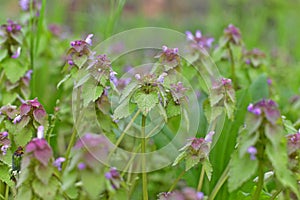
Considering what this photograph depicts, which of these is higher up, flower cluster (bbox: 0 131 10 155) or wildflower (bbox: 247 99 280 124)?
Answer: wildflower (bbox: 247 99 280 124)

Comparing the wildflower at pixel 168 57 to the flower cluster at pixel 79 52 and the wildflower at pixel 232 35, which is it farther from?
the wildflower at pixel 232 35

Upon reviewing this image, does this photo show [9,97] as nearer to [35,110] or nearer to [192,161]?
[35,110]

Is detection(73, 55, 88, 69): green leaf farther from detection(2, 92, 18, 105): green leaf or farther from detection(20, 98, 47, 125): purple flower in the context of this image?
detection(2, 92, 18, 105): green leaf

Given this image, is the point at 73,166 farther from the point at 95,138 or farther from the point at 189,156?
the point at 189,156

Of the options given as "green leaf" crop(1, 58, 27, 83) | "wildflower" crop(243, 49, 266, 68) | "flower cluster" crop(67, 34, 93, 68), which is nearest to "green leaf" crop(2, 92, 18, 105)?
"green leaf" crop(1, 58, 27, 83)

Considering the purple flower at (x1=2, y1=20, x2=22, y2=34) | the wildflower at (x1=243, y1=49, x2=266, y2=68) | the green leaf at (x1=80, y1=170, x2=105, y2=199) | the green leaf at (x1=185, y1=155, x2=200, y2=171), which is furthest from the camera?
the wildflower at (x1=243, y1=49, x2=266, y2=68)

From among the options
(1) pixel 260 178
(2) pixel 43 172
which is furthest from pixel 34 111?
(1) pixel 260 178
